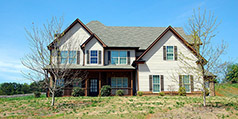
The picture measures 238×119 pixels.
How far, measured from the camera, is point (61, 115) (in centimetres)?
1259

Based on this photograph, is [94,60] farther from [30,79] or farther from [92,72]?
[30,79]

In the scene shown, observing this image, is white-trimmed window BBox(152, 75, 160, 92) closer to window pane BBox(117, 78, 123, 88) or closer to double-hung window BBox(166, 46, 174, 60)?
double-hung window BBox(166, 46, 174, 60)

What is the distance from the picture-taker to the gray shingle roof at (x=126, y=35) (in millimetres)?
25600

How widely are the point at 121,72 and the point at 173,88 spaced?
20.8ft

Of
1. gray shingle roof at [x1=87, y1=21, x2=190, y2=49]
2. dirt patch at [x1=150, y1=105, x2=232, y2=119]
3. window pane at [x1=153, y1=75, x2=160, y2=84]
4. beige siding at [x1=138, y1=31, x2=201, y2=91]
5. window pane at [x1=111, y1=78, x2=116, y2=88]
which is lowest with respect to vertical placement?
dirt patch at [x1=150, y1=105, x2=232, y2=119]

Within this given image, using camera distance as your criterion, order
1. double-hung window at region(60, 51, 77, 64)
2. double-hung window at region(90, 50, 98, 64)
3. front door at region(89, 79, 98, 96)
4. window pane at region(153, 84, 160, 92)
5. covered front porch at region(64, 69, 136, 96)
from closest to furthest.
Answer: double-hung window at region(60, 51, 77, 64)
window pane at region(153, 84, 160, 92)
double-hung window at region(90, 50, 98, 64)
covered front porch at region(64, 69, 136, 96)
front door at region(89, 79, 98, 96)

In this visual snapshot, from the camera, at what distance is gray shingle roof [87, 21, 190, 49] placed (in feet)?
84.0

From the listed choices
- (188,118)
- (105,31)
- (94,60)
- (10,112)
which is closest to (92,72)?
(94,60)

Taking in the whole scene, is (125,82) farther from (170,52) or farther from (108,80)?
(170,52)

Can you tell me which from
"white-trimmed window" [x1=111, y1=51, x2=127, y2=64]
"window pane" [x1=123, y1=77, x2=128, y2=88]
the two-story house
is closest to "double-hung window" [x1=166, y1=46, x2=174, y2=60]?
the two-story house

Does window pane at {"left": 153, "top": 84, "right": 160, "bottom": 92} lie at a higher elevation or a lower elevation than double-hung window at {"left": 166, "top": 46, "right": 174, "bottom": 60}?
lower

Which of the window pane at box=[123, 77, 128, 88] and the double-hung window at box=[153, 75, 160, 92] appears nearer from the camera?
the double-hung window at box=[153, 75, 160, 92]

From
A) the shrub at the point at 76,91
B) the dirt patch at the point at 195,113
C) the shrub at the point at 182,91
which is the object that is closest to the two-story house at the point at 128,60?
the shrub at the point at 182,91

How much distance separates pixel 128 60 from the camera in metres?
24.8
